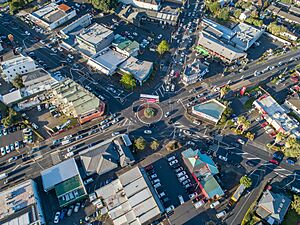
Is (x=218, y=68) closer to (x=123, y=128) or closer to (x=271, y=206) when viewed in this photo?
(x=123, y=128)

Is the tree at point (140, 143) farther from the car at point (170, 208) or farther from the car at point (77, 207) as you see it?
the car at point (77, 207)

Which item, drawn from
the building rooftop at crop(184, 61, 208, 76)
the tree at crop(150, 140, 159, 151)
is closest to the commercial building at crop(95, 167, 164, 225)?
the tree at crop(150, 140, 159, 151)

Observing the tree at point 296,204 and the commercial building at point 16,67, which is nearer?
the tree at point 296,204

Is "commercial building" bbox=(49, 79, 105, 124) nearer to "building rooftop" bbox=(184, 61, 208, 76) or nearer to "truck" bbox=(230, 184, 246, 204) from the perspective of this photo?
"building rooftop" bbox=(184, 61, 208, 76)

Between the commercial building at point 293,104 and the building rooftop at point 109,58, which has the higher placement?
the commercial building at point 293,104

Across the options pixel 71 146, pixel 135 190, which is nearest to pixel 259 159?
pixel 135 190

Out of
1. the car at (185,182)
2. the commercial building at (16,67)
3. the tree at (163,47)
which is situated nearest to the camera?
the car at (185,182)

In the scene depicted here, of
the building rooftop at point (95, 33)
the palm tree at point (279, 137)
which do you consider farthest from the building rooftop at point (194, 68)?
the building rooftop at point (95, 33)
